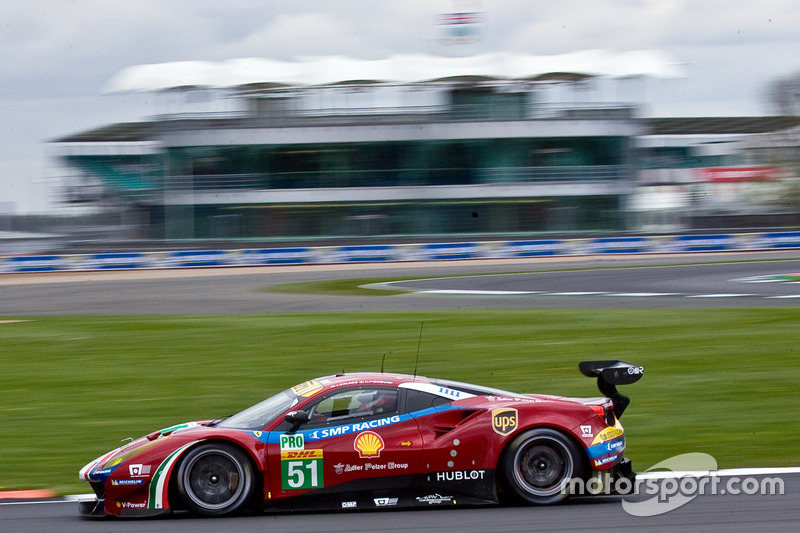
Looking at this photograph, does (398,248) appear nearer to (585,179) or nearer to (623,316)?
(585,179)

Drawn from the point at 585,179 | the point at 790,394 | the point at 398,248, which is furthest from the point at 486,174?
the point at 790,394

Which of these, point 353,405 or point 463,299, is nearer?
point 353,405

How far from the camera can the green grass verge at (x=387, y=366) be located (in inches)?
356

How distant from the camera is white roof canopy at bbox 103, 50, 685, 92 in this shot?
41625 mm

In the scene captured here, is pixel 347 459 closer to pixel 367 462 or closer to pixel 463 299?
pixel 367 462

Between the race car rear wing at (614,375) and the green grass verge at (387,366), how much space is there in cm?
146

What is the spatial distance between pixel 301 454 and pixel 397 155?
36.2 meters

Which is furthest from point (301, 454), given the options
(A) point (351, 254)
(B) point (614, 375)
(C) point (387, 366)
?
(A) point (351, 254)

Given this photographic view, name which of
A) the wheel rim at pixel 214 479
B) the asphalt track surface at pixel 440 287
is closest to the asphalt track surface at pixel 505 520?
the wheel rim at pixel 214 479

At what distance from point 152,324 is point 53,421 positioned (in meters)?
5.96

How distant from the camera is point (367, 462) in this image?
20.8 feet

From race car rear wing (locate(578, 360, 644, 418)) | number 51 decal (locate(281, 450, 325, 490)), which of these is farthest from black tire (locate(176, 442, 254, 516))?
race car rear wing (locate(578, 360, 644, 418))

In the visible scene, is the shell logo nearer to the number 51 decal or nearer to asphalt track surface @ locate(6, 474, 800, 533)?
the number 51 decal

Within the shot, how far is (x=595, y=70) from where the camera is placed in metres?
41.5
